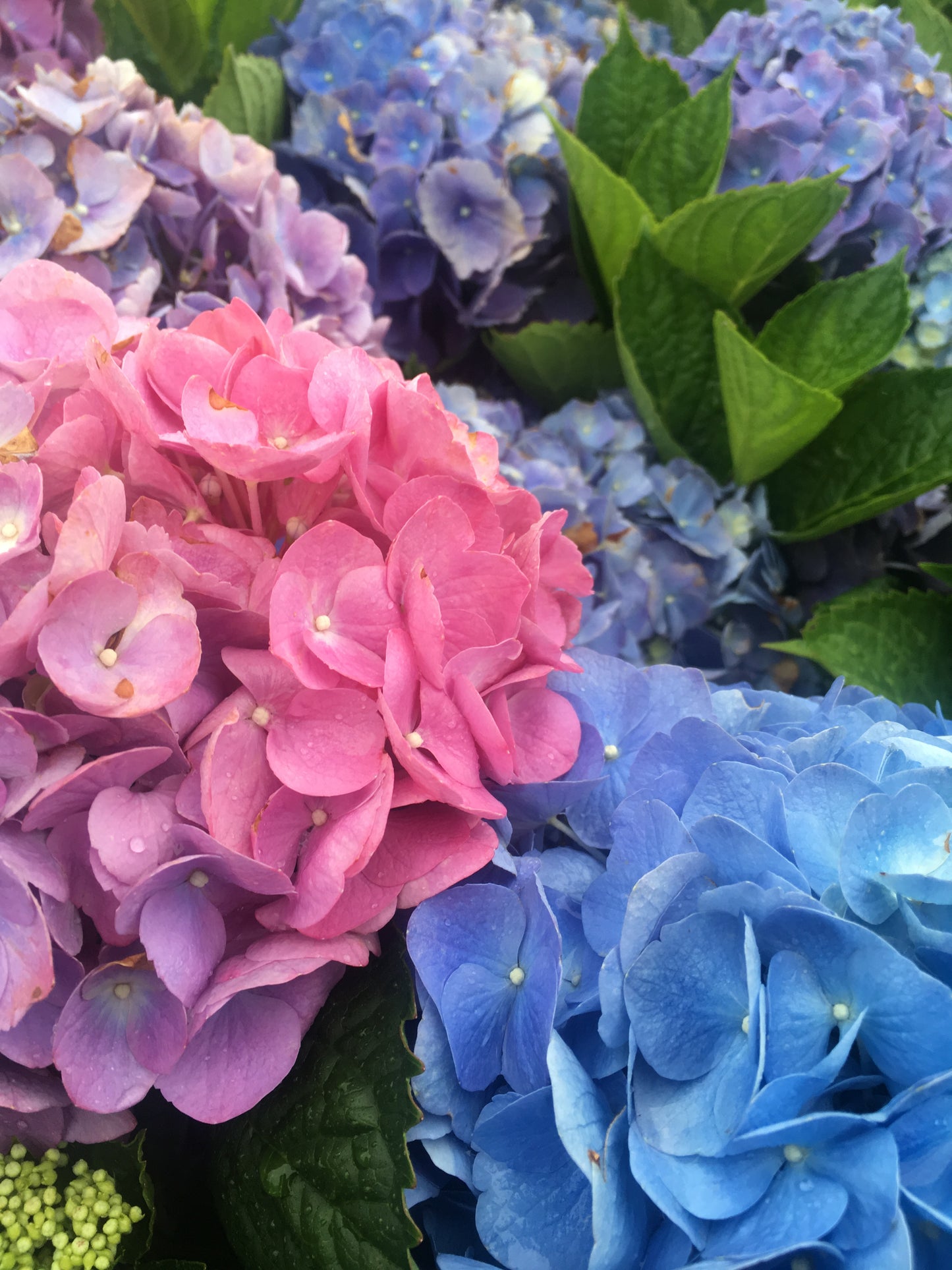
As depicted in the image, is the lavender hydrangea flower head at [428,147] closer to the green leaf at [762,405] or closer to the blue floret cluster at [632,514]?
the blue floret cluster at [632,514]

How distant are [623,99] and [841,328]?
1.00 ft

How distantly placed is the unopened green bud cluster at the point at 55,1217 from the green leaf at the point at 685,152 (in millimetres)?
800

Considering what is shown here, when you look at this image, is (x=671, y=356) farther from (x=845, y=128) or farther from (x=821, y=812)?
(x=821, y=812)

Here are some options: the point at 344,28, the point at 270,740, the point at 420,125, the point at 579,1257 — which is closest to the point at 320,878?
the point at 270,740

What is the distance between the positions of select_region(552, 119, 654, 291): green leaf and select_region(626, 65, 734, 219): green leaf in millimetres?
45

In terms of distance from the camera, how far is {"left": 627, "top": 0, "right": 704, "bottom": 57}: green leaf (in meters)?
1.09

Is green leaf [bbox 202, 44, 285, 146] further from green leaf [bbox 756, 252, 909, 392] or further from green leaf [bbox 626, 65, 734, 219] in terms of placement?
green leaf [bbox 756, 252, 909, 392]

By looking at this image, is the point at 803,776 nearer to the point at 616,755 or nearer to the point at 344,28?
the point at 616,755

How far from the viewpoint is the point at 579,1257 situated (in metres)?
0.35

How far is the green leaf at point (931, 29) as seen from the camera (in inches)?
42.5

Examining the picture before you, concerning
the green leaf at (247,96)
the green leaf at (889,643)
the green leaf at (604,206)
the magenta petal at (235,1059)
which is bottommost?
the green leaf at (889,643)

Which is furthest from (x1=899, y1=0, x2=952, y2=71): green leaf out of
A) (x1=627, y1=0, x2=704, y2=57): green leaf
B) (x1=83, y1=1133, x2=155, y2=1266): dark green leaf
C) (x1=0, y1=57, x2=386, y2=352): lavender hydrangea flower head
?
(x1=83, y1=1133, x2=155, y2=1266): dark green leaf

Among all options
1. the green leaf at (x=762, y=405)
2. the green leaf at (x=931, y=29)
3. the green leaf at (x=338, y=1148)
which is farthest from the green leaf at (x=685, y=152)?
the green leaf at (x=338, y=1148)

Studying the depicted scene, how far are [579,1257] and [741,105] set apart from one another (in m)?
0.87
